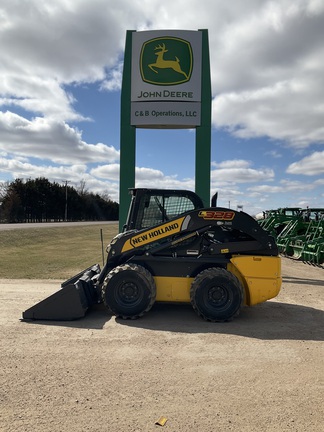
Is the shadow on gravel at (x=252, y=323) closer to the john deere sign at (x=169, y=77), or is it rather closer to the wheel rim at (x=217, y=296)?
the wheel rim at (x=217, y=296)

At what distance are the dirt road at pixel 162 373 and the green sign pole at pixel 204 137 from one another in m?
5.42

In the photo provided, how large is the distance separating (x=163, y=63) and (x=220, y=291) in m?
7.86

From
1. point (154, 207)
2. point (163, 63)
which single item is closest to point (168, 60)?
point (163, 63)

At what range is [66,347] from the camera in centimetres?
471

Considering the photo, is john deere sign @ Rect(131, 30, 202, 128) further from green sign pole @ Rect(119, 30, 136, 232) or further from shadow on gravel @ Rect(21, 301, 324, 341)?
shadow on gravel @ Rect(21, 301, 324, 341)

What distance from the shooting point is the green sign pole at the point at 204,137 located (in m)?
11.1

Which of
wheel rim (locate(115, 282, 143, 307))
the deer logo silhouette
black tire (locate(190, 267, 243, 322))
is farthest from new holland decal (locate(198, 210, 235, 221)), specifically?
the deer logo silhouette

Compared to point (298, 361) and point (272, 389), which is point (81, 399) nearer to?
point (272, 389)

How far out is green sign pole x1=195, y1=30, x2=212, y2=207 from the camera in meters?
11.1

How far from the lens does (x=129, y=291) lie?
611 centimetres

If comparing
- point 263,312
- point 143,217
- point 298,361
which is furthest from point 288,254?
point 298,361

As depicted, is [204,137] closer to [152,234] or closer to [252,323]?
[152,234]

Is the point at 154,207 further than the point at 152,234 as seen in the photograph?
Yes

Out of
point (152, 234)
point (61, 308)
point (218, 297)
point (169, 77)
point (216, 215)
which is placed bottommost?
point (61, 308)
